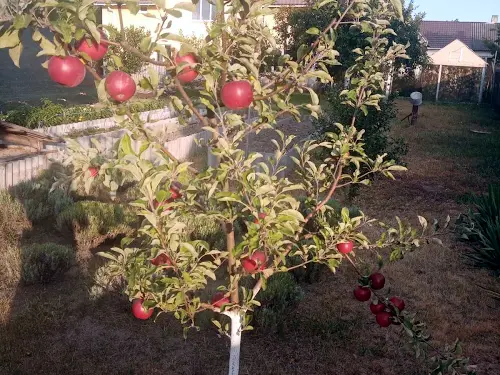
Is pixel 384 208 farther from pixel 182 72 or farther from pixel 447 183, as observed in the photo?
pixel 182 72

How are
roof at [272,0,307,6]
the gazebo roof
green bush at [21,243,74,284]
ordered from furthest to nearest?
the gazebo roof → roof at [272,0,307,6] → green bush at [21,243,74,284]

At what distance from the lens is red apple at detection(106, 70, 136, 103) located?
6.86 ft

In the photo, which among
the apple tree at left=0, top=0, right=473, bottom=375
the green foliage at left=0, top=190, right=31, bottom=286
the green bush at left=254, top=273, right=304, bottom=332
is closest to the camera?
the apple tree at left=0, top=0, right=473, bottom=375

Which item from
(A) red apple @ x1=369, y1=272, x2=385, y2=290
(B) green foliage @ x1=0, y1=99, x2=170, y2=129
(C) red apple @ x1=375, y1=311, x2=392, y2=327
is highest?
(A) red apple @ x1=369, y1=272, x2=385, y2=290

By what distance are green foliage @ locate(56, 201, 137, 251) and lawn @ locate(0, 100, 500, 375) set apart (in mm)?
272

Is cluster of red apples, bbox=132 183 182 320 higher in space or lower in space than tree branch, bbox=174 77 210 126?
lower

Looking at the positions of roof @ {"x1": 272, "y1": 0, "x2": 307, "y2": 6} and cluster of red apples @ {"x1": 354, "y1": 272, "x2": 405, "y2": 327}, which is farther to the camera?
roof @ {"x1": 272, "y1": 0, "x2": 307, "y2": 6}

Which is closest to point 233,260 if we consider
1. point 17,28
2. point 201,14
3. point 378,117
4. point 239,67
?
point 239,67

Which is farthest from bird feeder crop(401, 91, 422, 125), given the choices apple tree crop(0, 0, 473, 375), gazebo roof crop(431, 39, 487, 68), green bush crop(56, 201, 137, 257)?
apple tree crop(0, 0, 473, 375)

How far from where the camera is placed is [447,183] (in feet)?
35.3

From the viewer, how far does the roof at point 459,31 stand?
47.0 meters

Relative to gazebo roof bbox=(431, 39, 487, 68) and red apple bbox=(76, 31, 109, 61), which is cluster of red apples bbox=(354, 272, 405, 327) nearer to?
red apple bbox=(76, 31, 109, 61)

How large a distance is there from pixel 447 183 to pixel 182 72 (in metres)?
9.46

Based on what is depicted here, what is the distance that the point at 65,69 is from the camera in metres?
2.01
